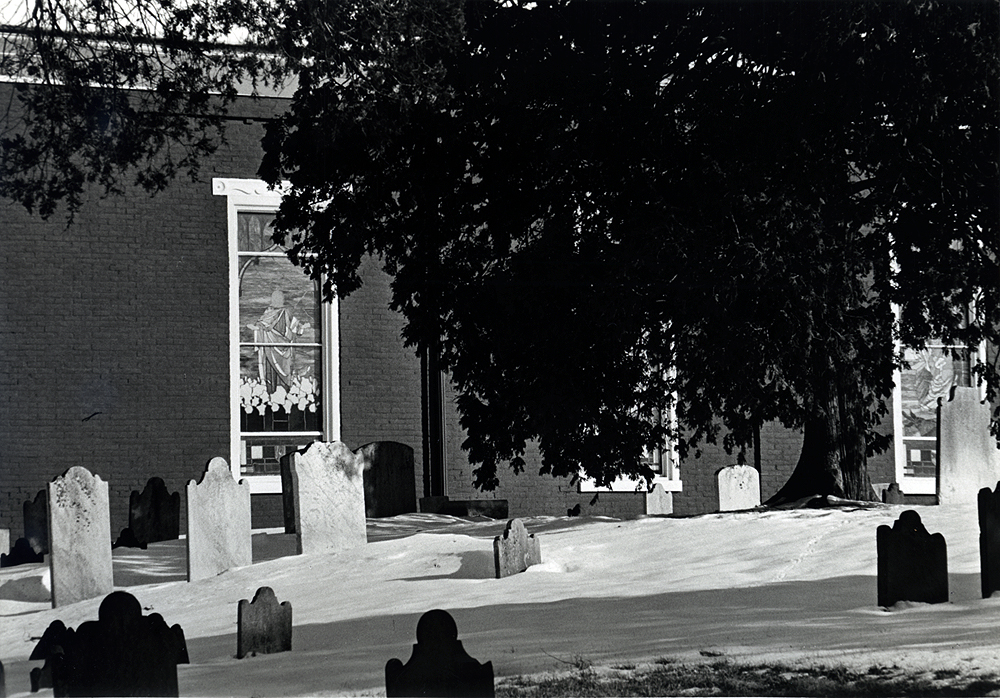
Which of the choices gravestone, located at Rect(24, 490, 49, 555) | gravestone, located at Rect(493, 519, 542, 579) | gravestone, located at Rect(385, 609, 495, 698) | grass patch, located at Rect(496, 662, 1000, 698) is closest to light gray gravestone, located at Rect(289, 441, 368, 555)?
gravestone, located at Rect(493, 519, 542, 579)

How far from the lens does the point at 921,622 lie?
837 centimetres

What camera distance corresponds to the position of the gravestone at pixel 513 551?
11.0 m

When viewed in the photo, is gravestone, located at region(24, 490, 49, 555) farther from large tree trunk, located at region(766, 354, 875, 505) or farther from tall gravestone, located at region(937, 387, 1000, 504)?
tall gravestone, located at region(937, 387, 1000, 504)

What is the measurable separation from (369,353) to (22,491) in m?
5.23

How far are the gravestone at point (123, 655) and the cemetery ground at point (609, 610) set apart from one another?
2.82 ft

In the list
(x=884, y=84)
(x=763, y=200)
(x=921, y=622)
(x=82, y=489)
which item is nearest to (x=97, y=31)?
(x=82, y=489)

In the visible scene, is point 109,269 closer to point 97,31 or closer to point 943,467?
point 97,31

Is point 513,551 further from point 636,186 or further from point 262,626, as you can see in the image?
point 636,186

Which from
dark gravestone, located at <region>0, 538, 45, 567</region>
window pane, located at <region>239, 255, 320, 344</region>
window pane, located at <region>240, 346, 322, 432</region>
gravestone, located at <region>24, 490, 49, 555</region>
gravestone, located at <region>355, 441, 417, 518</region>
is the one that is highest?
window pane, located at <region>239, 255, 320, 344</region>

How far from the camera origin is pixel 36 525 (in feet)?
54.3

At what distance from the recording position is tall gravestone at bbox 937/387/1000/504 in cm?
1355

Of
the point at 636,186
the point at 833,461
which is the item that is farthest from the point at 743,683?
the point at 833,461

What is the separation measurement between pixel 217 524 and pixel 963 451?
25.1 ft

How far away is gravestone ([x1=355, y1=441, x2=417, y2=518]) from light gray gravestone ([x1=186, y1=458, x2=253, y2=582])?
3.58 m
